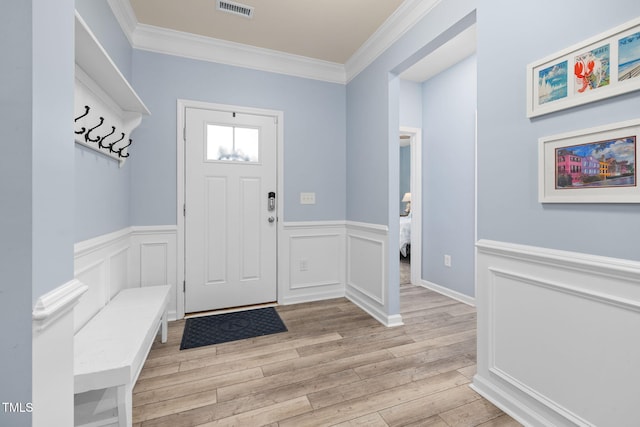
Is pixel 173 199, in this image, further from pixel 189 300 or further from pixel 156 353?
pixel 156 353

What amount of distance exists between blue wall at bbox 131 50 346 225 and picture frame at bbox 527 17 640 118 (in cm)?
208

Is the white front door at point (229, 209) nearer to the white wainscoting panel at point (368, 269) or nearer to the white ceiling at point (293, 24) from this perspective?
the white ceiling at point (293, 24)

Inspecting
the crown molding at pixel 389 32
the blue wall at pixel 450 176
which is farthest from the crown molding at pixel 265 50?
the blue wall at pixel 450 176

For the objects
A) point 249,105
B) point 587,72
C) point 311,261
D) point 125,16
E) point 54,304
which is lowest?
point 311,261

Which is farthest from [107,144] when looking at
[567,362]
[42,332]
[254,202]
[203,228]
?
[567,362]

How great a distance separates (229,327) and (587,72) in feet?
9.06

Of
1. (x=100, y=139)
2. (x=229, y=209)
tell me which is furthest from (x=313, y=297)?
(x=100, y=139)

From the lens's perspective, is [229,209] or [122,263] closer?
[122,263]

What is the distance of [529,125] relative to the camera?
1371mm

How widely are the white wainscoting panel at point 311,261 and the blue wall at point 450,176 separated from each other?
3.82 ft

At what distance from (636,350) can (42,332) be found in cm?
189

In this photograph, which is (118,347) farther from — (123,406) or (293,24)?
(293,24)

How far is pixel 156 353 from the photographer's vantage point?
206cm

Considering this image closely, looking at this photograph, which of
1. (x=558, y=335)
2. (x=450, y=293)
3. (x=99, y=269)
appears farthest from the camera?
(x=450, y=293)
